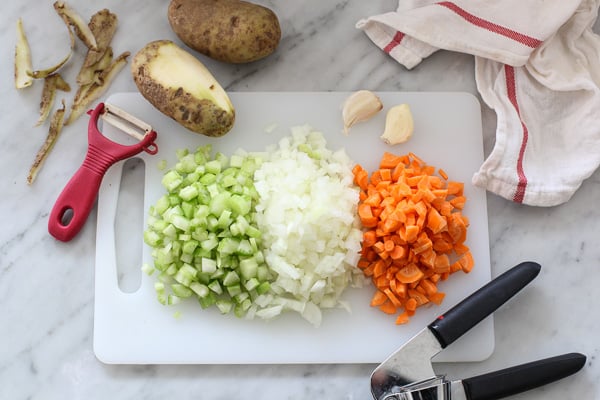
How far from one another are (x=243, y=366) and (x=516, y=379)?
25.6 inches

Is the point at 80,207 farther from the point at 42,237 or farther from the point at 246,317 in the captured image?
the point at 246,317

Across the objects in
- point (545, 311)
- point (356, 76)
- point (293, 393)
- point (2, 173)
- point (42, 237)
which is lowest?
point (293, 393)

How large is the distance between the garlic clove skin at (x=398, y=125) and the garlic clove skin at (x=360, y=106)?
4cm

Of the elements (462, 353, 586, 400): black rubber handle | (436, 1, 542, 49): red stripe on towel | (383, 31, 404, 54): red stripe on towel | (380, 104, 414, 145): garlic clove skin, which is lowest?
(462, 353, 586, 400): black rubber handle

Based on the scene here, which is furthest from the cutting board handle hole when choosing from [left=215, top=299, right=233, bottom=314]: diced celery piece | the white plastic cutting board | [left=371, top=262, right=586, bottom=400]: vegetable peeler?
[left=371, top=262, right=586, bottom=400]: vegetable peeler

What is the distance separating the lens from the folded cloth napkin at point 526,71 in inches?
65.7

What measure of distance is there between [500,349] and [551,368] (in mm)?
131

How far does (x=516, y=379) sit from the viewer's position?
158 cm

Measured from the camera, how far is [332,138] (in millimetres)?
1713

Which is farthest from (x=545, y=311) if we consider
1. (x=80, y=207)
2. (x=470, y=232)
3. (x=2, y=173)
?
(x=2, y=173)

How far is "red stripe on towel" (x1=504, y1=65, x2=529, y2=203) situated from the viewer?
5.47 feet

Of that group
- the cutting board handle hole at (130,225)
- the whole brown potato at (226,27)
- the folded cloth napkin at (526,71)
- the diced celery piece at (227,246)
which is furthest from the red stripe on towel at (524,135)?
the cutting board handle hole at (130,225)

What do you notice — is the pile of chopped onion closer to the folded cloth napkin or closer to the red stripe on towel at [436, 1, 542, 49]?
the folded cloth napkin

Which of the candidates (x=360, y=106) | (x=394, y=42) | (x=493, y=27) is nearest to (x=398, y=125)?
(x=360, y=106)
